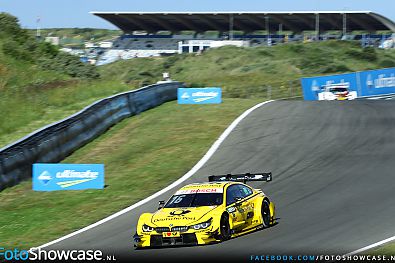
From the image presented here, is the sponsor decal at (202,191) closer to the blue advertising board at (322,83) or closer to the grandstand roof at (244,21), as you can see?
the blue advertising board at (322,83)

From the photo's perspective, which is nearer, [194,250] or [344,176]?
[194,250]

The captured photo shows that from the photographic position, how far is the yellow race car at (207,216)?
13.9 m

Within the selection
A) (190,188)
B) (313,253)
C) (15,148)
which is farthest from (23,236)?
(313,253)

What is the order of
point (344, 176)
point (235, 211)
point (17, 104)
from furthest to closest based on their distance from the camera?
1. point (17, 104)
2. point (344, 176)
3. point (235, 211)

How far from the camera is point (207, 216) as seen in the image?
46.4ft

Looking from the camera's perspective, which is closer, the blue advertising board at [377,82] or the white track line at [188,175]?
the white track line at [188,175]

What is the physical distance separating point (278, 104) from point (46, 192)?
17.0 metres

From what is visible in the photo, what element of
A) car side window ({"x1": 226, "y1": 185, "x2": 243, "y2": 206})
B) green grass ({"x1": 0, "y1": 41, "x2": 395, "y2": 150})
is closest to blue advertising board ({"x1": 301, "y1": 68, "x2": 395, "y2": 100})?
green grass ({"x1": 0, "y1": 41, "x2": 395, "y2": 150})

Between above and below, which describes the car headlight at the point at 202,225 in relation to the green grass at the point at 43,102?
above

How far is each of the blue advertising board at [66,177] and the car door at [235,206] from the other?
604cm

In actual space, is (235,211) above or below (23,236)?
above

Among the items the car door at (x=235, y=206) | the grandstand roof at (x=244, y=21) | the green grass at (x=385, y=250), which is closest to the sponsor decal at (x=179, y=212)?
the car door at (x=235, y=206)

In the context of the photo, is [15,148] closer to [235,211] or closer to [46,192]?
[46,192]

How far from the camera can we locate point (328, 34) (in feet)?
426
